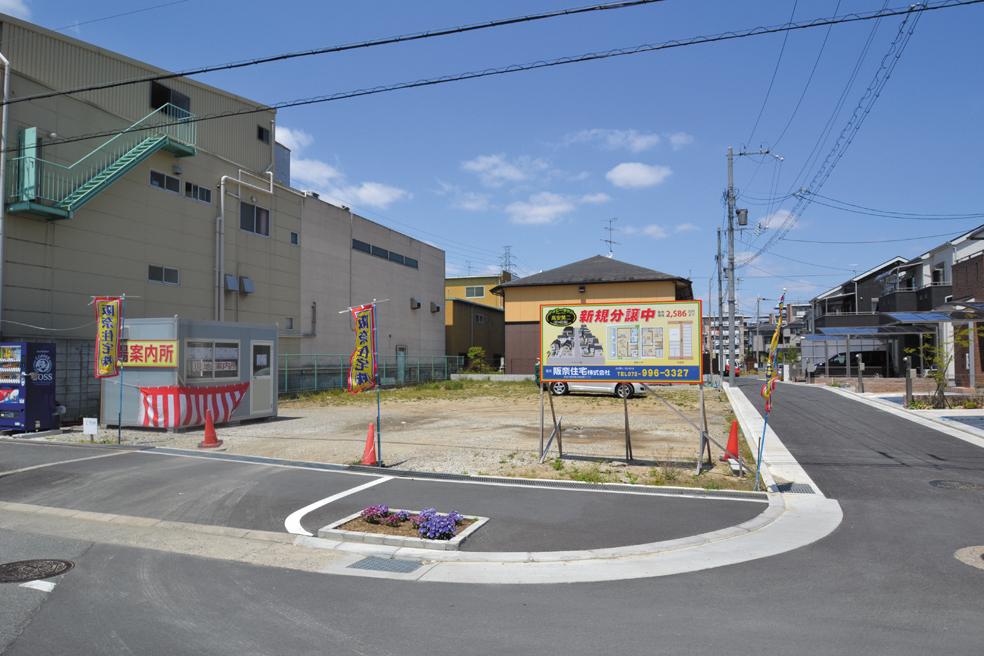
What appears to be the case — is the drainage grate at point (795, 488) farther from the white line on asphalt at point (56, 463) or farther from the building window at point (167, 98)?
the building window at point (167, 98)

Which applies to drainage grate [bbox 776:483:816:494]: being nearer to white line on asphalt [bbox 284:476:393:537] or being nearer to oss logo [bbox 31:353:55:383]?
white line on asphalt [bbox 284:476:393:537]

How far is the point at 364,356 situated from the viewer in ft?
42.0

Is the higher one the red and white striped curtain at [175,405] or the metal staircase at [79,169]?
the metal staircase at [79,169]

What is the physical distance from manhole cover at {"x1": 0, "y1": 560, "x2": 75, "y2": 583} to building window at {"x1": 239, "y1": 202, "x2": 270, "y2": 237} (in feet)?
77.6

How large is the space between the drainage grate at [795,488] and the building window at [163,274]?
2205 centimetres

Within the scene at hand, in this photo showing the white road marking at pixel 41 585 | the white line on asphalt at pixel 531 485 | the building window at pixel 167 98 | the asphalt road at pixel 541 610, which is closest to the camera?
the asphalt road at pixel 541 610

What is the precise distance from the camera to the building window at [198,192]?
25297mm

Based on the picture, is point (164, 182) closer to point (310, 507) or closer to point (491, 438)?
point (491, 438)

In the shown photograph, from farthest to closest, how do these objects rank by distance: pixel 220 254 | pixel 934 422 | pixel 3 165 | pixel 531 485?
pixel 220 254
pixel 934 422
pixel 3 165
pixel 531 485

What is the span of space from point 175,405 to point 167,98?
15.2 m

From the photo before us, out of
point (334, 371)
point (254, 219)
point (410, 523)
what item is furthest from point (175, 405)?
point (334, 371)

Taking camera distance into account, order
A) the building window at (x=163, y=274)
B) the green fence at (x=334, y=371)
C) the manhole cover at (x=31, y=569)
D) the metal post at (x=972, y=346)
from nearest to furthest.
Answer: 1. the manhole cover at (x=31, y=569)
2. the metal post at (x=972, y=346)
3. the building window at (x=163, y=274)
4. the green fence at (x=334, y=371)

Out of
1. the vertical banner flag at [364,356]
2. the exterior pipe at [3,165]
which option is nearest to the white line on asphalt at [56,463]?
the vertical banner flag at [364,356]

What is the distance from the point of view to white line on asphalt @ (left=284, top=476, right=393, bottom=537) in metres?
7.86
